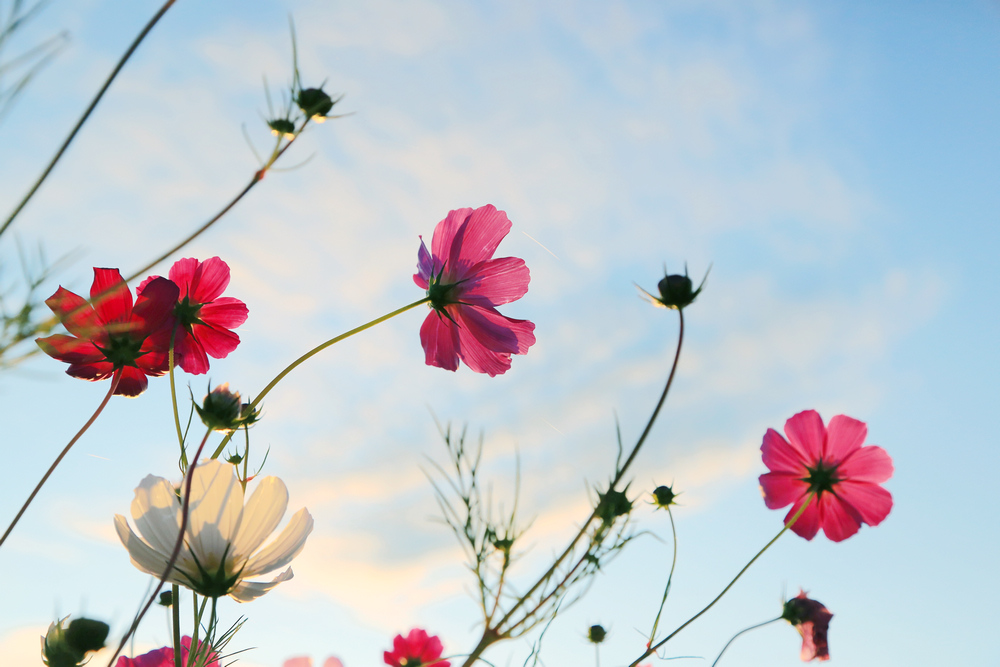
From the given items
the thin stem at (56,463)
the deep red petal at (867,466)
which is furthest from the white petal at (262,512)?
the deep red petal at (867,466)

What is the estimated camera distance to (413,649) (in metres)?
1.13

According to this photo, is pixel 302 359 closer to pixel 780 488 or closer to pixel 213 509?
pixel 213 509

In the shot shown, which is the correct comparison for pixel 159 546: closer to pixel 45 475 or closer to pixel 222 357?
pixel 45 475

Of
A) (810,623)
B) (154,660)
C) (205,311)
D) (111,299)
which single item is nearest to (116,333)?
(111,299)

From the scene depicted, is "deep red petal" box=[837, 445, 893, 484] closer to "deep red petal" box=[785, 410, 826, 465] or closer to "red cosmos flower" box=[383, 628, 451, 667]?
"deep red petal" box=[785, 410, 826, 465]

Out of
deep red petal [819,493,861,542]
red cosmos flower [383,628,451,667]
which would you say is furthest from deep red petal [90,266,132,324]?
deep red petal [819,493,861,542]

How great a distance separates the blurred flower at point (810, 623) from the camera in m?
0.77

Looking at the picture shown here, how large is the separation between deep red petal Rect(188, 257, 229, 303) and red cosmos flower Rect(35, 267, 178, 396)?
10 cm

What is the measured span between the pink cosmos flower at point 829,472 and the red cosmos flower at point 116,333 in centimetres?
78

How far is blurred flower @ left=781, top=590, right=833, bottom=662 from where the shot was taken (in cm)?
77

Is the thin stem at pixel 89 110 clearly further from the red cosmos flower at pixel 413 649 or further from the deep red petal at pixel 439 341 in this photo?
the red cosmos flower at pixel 413 649

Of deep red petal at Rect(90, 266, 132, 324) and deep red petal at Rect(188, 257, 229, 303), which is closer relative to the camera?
deep red petal at Rect(90, 266, 132, 324)

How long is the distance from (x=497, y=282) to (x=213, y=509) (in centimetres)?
38

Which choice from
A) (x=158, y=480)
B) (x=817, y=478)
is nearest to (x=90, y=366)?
(x=158, y=480)
